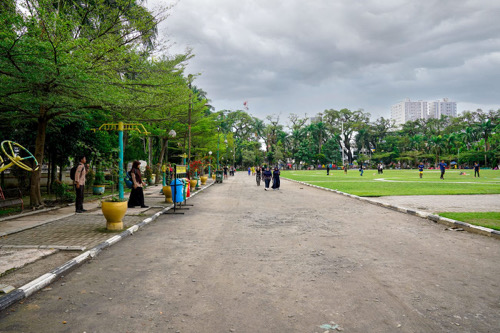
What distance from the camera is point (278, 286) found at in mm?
4102

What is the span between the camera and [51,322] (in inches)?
127

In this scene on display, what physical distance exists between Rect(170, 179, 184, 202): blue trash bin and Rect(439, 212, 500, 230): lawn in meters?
8.12

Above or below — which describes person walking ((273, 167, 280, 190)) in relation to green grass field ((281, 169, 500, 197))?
above

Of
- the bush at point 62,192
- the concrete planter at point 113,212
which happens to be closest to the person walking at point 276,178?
the bush at point 62,192

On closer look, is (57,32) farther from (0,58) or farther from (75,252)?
(75,252)

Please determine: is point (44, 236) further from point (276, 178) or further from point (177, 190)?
point (276, 178)

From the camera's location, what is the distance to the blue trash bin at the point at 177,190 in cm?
1095

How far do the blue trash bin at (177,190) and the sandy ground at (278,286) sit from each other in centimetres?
360

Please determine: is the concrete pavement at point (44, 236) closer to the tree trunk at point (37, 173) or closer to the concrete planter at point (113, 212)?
the concrete planter at point (113, 212)

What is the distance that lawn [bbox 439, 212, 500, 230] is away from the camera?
780 cm

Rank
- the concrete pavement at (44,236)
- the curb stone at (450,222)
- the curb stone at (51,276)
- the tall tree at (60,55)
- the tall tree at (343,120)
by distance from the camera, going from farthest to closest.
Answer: the tall tree at (343,120) < the tall tree at (60,55) < the curb stone at (450,222) < the concrete pavement at (44,236) < the curb stone at (51,276)

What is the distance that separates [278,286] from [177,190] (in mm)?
7623

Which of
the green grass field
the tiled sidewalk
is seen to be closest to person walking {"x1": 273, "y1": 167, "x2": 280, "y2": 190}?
the green grass field

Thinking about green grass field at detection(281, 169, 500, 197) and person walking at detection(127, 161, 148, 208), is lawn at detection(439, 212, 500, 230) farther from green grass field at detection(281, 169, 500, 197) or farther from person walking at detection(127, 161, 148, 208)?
person walking at detection(127, 161, 148, 208)
